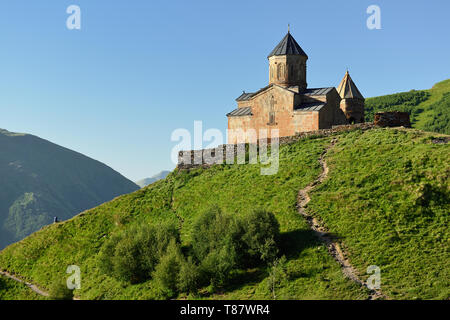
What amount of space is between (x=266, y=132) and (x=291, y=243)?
18474 mm

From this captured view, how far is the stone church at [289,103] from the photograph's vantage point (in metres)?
38.0

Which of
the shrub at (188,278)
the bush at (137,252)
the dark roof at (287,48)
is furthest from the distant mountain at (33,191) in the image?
the shrub at (188,278)

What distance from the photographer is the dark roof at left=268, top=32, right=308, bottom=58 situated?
40531 mm

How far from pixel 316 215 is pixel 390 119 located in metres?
13.6

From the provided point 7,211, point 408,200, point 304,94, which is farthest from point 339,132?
point 7,211

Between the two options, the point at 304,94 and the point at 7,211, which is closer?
the point at 304,94

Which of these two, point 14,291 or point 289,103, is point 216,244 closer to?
point 14,291

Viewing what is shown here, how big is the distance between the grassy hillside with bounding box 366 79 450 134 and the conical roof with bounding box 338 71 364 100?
27.5 metres

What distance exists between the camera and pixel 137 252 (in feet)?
77.6

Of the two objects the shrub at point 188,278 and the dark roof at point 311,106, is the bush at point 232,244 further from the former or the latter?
the dark roof at point 311,106

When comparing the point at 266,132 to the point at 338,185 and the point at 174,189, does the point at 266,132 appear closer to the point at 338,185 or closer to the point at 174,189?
the point at 174,189

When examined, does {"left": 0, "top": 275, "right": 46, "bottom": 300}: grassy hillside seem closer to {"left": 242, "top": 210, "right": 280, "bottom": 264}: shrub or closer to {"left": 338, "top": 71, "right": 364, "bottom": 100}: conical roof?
{"left": 242, "top": 210, "right": 280, "bottom": 264}: shrub

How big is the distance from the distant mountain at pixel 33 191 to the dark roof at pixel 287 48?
438 ft

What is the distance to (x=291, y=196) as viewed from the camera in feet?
87.3
